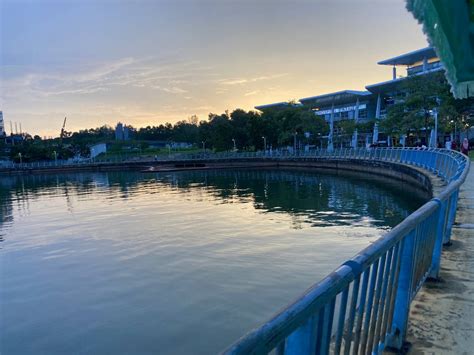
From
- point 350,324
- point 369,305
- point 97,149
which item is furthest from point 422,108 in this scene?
point 97,149

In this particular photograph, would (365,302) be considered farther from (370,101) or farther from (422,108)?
(370,101)

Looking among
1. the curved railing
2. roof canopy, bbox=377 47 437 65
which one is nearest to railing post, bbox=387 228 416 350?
the curved railing

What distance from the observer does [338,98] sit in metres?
74.3

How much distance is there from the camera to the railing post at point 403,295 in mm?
3268

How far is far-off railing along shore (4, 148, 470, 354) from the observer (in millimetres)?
1596

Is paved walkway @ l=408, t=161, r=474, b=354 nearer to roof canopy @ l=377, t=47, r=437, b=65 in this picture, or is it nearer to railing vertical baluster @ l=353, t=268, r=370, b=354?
railing vertical baluster @ l=353, t=268, r=370, b=354

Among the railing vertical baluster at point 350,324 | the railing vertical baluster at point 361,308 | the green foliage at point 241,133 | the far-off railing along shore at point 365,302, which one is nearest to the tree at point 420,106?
the green foliage at point 241,133

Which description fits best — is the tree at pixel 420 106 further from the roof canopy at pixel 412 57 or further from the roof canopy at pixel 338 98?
the roof canopy at pixel 338 98

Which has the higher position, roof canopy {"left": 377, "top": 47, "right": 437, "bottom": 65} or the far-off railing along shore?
roof canopy {"left": 377, "top": 47, "right": 437, "bottom": 65}

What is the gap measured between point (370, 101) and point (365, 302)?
2975 inches

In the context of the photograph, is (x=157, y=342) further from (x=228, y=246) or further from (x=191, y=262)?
(x=228, y=246)

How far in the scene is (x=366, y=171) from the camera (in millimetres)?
36844

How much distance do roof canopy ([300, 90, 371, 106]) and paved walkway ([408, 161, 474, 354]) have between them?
222 ft

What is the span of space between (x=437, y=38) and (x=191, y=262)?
8424 millimetres
